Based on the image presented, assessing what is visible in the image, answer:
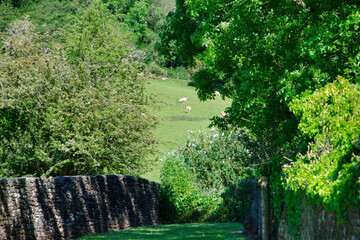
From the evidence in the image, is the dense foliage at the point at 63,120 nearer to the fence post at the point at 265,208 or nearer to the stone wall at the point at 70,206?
the stone wall at the point at 70,206

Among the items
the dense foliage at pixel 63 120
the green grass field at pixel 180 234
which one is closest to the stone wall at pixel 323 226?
the green grass field at pixel 180 234

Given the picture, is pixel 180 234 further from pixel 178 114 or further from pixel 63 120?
pixel 178 114

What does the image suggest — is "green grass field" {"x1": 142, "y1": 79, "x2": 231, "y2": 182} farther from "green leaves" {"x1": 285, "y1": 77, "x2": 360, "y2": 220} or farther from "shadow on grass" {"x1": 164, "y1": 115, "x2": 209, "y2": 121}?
"green leaves" {"x1": 285, "y1": 77, "x2": 360, "y2": 220}

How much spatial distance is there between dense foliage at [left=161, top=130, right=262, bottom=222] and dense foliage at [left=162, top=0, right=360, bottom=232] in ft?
25.1

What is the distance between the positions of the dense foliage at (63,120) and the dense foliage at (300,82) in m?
7.21

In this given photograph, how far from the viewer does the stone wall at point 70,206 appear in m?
13.1

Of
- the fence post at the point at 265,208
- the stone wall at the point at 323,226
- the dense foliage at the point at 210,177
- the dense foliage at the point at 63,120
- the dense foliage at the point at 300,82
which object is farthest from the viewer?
the dense foliage at the point at 210,177

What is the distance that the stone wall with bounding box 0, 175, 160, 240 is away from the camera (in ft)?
42.9

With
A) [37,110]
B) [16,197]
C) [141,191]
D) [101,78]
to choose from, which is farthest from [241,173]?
[16,197]

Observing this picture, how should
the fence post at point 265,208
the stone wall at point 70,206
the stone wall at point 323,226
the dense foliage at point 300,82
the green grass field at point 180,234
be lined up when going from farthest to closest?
the green grass field at point 180,234 < the stone wall at point 70,206 < the fence post at point 265,208 < the dense foliage at point 300,82 < the stone wall at point 323,226

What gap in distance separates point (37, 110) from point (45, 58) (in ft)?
10.7

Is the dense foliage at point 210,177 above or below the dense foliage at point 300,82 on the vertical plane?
below

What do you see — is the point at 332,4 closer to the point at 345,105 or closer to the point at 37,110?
the point at 345,105

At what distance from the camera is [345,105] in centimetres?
786
